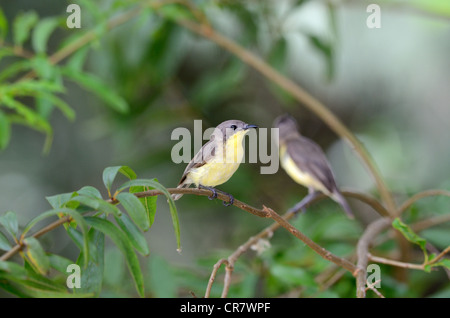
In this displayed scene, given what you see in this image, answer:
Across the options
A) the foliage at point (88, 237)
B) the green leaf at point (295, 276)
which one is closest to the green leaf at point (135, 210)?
the foliage at point (88, 237)

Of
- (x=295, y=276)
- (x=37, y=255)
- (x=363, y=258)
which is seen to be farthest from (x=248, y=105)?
(x=37, y=255)

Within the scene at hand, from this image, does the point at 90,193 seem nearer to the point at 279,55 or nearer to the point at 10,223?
the point at 10,223

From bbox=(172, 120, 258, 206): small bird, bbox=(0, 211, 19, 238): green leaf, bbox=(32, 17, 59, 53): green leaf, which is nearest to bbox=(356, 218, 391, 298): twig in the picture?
bbox=(172, 120, 258, 206): small bird

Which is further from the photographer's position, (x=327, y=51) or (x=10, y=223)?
(x=327, y=51)

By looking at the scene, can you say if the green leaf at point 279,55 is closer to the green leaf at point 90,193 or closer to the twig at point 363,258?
the twig at point 363,258
